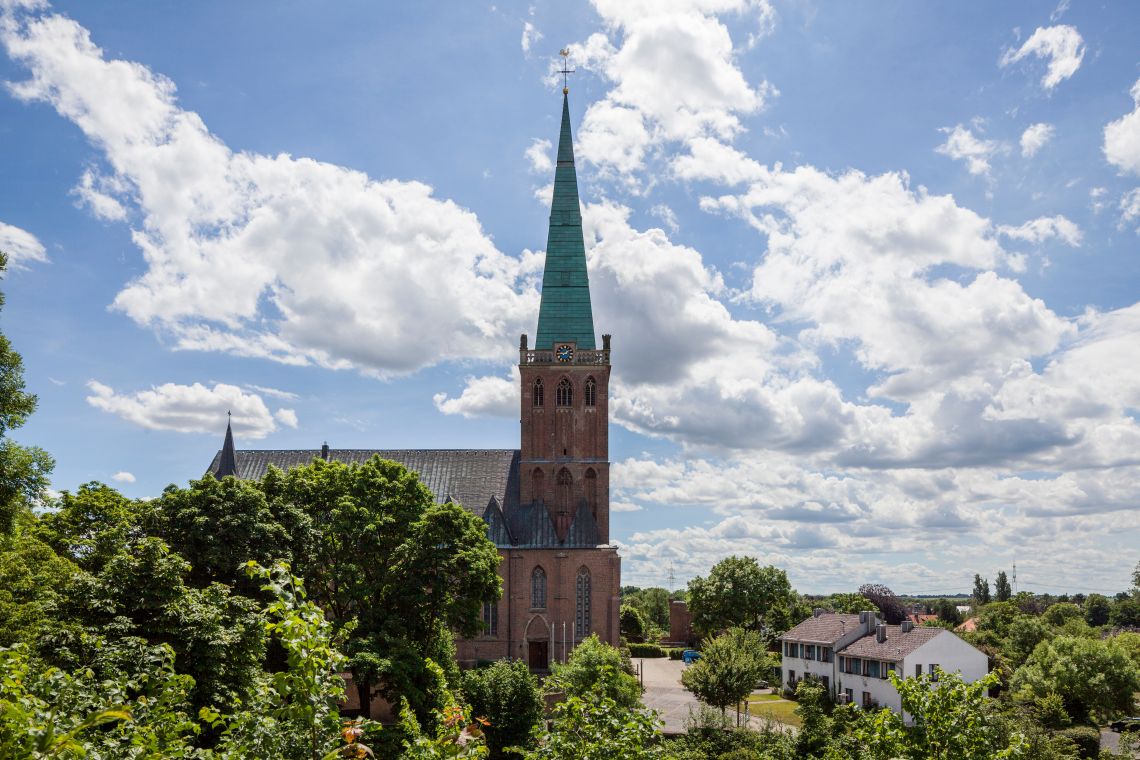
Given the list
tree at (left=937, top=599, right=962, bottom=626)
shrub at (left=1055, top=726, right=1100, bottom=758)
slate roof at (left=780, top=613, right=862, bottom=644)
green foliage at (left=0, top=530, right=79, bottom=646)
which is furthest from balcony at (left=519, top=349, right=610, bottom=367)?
tree at (left=937, top=599, right=962, bottom=626)

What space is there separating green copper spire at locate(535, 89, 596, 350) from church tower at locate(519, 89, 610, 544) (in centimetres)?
8

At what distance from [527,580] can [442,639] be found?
1012 inches

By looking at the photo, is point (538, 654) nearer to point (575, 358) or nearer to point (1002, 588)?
point (575, 358)

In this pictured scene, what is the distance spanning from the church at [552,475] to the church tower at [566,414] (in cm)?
8

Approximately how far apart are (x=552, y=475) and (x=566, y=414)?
5.12m

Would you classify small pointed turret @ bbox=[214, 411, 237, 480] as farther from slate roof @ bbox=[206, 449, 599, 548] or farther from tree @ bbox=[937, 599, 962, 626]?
tree @ bbox=[937, 599, 962, 626]

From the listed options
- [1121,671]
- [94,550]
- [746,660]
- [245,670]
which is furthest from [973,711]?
[1121,671]

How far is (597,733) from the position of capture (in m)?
14.6

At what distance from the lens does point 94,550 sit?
34.8 metres

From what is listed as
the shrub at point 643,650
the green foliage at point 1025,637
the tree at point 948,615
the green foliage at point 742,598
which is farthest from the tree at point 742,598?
the tree at point 948,615

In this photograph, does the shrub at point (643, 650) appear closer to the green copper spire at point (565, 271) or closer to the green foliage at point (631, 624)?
the green foliage at point (631, 624)

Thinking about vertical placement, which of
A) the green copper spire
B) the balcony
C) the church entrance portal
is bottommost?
the church entrance portal

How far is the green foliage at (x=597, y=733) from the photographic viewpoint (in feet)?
46.4

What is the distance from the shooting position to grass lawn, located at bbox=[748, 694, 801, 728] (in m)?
60.7
